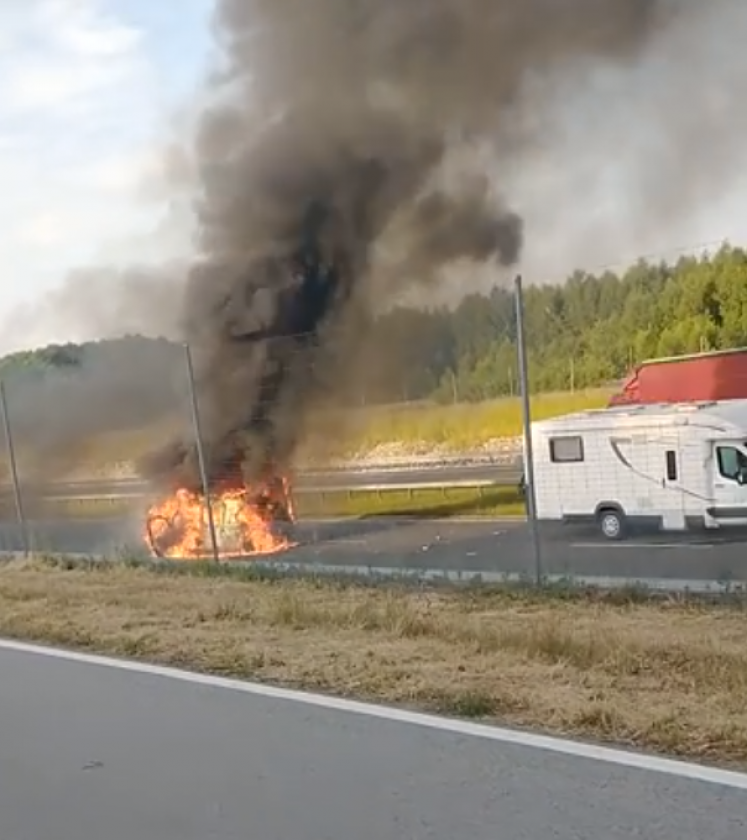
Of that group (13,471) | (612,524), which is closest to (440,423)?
(612,524)

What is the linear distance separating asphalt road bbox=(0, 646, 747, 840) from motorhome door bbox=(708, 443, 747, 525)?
202 inches

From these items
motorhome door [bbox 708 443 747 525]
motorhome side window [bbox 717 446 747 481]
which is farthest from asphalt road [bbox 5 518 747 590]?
motorhome side window [bbox 717 446 747 481]

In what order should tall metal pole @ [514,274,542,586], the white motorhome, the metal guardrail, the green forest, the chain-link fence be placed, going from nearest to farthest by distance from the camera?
tall metal pole @ [514,274,542,586] → the chain-link fence → the white motorhome → the green forest → the metal guardrail

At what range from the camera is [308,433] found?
1362cm

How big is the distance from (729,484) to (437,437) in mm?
2747

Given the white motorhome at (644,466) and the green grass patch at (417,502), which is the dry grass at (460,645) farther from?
the white motorhome at (644,466)

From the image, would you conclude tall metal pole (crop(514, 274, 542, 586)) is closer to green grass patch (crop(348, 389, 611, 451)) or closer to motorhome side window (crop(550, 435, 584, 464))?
green grass patch (crop(348, 389, 611, 451))

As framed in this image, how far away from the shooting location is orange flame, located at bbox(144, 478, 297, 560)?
12.9 meters

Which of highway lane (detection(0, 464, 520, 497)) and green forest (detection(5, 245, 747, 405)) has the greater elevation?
green forest (detection(5, 245, 747, 405))

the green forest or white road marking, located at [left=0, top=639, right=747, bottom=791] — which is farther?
the green forest

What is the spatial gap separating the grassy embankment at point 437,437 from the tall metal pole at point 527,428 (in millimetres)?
336

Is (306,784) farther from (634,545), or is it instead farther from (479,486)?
(479,486)

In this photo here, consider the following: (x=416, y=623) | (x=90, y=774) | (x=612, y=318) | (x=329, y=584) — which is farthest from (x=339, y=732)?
(x=612, y=318)

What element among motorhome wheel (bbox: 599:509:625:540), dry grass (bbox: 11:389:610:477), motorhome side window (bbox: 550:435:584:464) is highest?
dry grass (bbox: 11:389:610:477)
